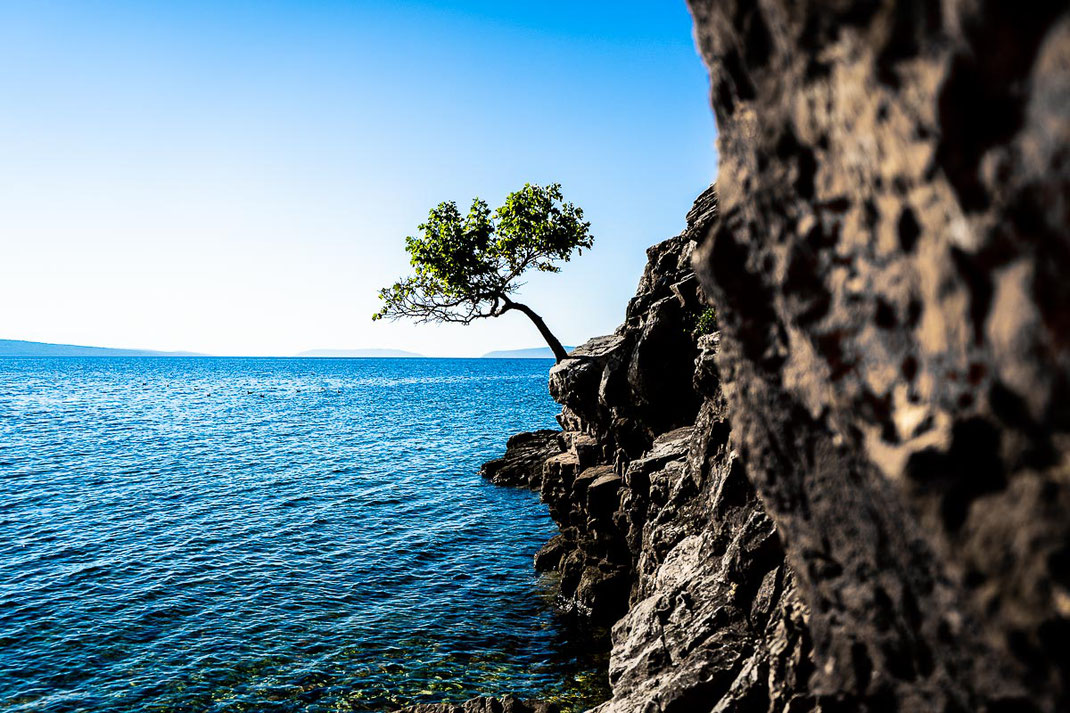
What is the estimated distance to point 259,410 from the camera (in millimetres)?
94062

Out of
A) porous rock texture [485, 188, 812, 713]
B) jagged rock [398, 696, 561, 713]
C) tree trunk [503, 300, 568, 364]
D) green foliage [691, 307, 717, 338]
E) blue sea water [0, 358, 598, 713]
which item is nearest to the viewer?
porous rock texture [485, 188, 812, 713]

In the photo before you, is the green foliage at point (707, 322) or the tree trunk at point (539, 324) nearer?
the green foliage at point (707, 322)

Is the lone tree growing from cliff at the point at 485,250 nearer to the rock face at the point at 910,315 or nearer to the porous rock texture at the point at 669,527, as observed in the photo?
the porous rock texture at the point at 669,527

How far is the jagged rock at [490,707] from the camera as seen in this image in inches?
597

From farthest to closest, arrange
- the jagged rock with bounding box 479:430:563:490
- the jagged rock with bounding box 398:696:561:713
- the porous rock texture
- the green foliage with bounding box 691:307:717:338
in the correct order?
the jagged rock with bounding box 479:430:563:490 → the green foliage with bounding box 691:307:717:338 → the jagged rock with bounding box 398:696:561:713 → the porous rock texture

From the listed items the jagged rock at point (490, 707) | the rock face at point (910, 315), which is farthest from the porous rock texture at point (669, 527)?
the rock face at point (910, 315)

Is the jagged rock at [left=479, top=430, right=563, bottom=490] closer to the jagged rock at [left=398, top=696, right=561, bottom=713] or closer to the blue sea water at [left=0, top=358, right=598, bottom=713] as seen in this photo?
the blue sea water at [left=0, top=358, right=598, bottom=713]

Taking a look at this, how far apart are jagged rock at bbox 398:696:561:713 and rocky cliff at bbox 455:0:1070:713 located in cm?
1030

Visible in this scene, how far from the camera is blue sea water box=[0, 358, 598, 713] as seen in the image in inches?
706

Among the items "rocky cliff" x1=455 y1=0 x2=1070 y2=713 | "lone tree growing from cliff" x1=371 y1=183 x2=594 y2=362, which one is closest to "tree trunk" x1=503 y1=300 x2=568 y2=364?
"lone tree growing from cliff" x1=371 y1=183 x2=594 y2=362

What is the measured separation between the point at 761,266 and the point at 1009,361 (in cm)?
238

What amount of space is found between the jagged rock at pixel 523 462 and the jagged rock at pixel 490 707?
2578 centimetres

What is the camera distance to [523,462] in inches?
1820

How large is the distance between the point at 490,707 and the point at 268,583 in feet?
45.2
